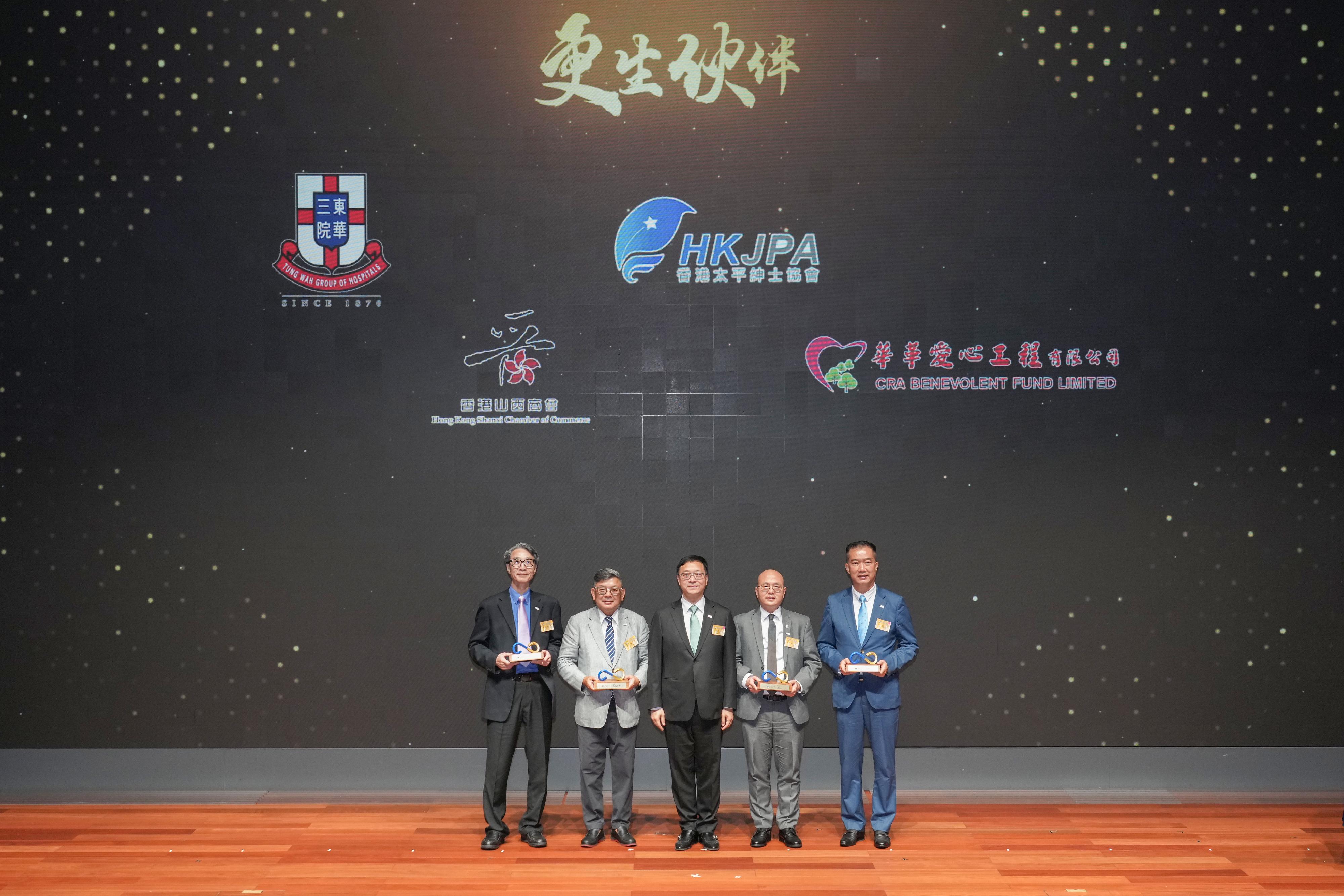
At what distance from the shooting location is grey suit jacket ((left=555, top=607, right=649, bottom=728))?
16.9 feet

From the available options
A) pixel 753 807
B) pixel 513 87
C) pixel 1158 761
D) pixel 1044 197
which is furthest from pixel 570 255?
pixel 1158 761

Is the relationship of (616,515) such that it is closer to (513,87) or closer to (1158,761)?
(513,87)

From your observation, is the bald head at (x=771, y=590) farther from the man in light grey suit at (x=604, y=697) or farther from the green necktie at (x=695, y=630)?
A: the man in light grey suit at (x=604, y=697)

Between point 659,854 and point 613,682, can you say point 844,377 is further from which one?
point 659,854

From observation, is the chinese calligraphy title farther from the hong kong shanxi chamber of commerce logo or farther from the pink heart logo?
the pink heart logo

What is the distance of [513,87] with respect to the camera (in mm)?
6027

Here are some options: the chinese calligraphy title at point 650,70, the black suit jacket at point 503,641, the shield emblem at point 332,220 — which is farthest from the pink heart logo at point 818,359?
the shield emblem at point 332,220

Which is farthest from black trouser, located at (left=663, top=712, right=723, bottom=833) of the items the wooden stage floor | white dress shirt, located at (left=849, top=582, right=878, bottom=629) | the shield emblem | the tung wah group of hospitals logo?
the shield emblem

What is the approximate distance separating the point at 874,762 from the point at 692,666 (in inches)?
41.5

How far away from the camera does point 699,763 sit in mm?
5145

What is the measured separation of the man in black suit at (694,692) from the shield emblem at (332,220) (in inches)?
106

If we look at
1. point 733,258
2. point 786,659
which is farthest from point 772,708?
point 733,258

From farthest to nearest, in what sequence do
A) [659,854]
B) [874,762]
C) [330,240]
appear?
1. [330,240]
2. [874,762]
3. [659,854]

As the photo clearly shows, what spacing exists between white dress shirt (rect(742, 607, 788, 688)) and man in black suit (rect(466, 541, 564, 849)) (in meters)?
1.01
